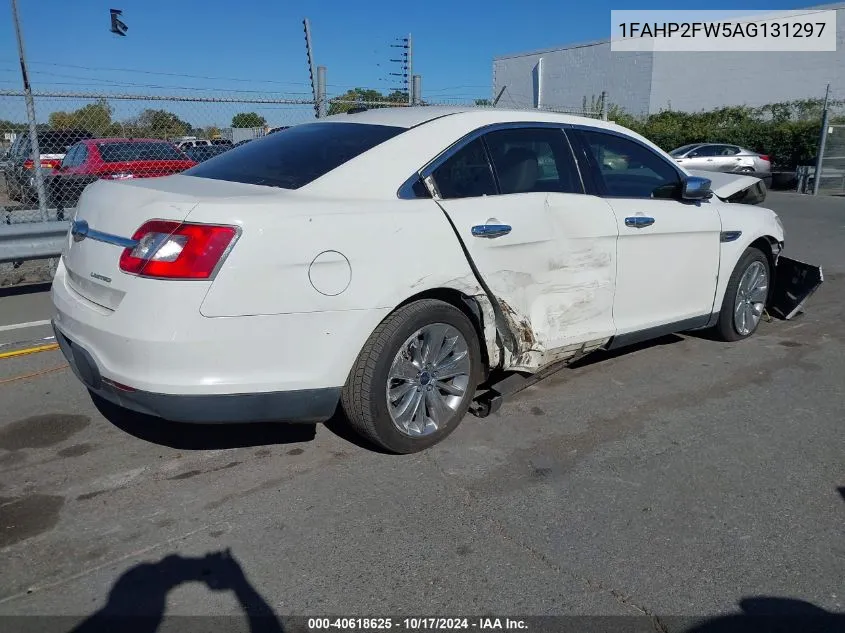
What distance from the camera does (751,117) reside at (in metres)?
27.6

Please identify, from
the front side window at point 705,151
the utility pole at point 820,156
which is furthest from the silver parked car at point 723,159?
the utility pole at point 820,156

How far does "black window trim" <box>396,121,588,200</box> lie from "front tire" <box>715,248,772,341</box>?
1830 millimetres

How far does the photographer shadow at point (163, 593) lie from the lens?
2.39m

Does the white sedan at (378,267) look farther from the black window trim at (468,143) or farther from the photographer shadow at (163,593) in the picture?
the photographer shadow at (163,593)

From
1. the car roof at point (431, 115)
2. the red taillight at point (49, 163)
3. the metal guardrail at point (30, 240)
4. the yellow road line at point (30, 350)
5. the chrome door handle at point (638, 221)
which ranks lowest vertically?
the yellow road line at point (30, 350)

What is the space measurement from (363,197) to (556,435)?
1689 millimetres

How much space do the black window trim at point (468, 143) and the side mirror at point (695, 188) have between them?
2.83 ft

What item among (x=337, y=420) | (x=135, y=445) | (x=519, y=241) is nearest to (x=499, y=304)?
(x=519, y=241)

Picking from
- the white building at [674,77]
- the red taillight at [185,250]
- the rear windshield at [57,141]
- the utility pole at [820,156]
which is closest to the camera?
the red taillight at [185,250]

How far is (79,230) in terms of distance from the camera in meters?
3.39

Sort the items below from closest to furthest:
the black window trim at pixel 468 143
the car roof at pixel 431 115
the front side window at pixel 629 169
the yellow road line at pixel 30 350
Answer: the black window trim at pixel 468 143 → the car roof at pixel 431 115 → the front side window at pixel 629 169 → the yellow road line at pixel 30 350

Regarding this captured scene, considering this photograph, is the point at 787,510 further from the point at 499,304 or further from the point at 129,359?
the point at 129,359

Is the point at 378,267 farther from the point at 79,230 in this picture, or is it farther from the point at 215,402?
the point at 79,230

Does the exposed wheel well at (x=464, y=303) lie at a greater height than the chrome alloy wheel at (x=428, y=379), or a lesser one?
greater
